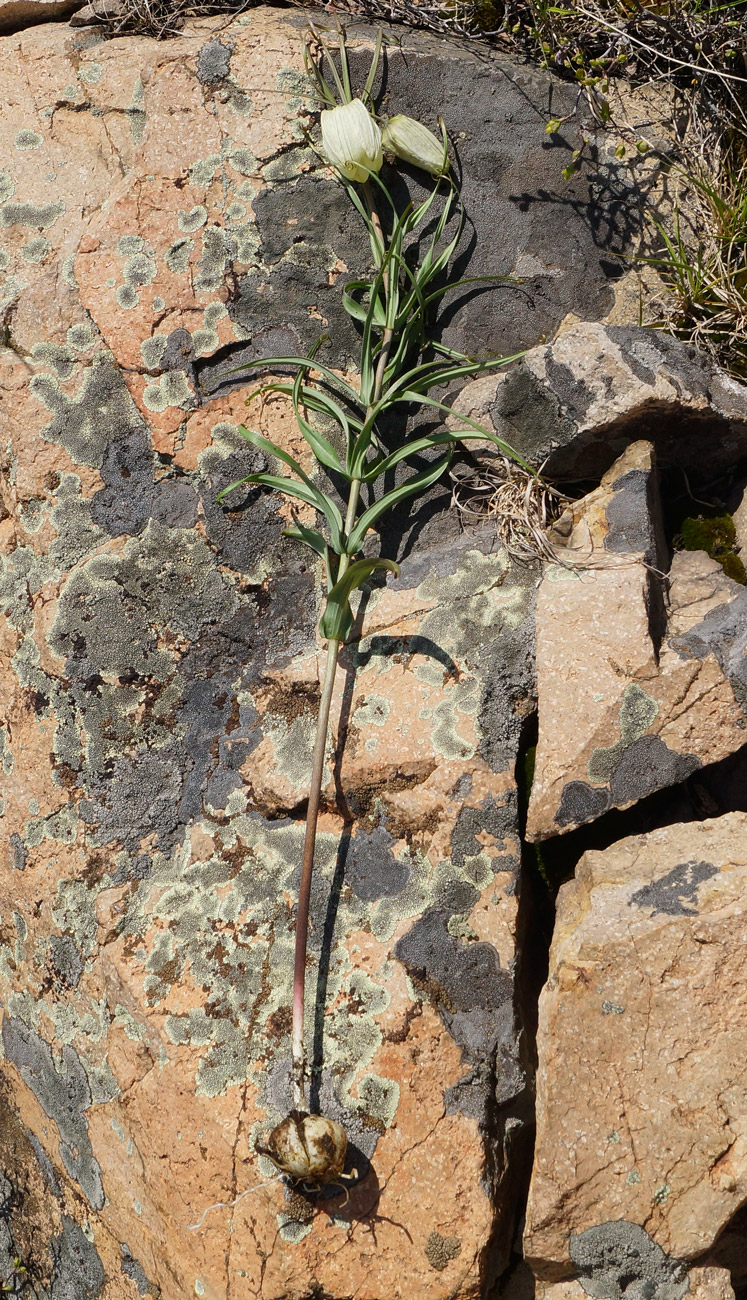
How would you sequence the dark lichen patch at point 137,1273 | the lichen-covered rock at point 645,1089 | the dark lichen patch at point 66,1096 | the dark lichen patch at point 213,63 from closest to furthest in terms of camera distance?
the lichen-covered rock at point 645,1089, the dark lichen patch at point 137,1273, the dark lichen patch at point 66,1096, the dark lichen patch at point 213,63

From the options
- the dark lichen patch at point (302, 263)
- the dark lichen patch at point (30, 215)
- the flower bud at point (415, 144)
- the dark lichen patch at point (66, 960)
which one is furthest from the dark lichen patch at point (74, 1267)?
the flower bud at point (415, 144)

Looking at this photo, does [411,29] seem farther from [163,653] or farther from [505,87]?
[163,653]

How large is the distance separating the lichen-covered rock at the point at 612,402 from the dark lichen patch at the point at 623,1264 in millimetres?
1749

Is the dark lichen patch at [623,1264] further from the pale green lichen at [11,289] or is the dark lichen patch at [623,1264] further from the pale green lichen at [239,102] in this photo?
the pale green lichen at [239,102]

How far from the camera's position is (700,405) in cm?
246

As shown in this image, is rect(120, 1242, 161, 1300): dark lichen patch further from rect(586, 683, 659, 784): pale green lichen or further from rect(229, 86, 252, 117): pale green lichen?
rect(229, 86, 252, 117): pale green lichen

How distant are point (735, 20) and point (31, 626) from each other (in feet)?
8.48

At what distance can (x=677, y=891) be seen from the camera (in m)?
2.07

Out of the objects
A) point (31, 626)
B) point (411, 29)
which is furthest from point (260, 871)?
point (411, 29)

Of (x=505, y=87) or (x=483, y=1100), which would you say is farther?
(x=505, y=87)

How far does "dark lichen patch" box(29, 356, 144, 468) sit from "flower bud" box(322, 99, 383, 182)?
32.5 inches

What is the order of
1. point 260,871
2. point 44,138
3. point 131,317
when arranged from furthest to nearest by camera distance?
point 44,138, point 131,317, point 260,871

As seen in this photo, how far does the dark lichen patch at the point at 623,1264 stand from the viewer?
6.37 feet

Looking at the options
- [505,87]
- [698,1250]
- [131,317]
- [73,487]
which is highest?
[505,87]
